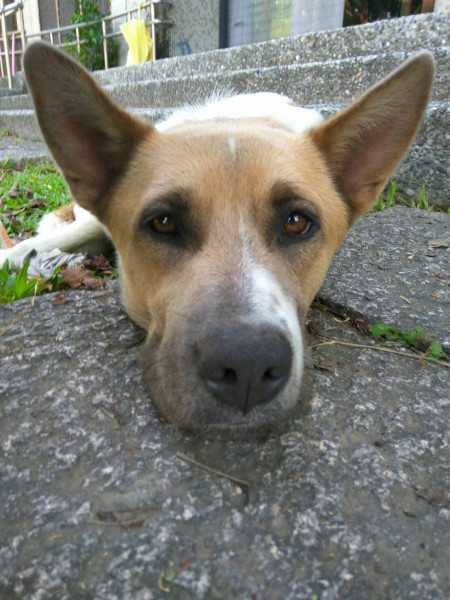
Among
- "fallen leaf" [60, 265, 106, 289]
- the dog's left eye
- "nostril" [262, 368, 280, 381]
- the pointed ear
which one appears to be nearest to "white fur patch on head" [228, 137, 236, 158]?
the dog's left eye

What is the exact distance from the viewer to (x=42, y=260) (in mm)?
3814

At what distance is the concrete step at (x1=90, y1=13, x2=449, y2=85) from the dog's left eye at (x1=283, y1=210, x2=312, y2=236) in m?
4.16

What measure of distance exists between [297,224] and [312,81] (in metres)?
4.42

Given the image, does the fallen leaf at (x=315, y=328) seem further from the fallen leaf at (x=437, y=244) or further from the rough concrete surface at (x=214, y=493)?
the fallen leaf at (x=437, y=244)

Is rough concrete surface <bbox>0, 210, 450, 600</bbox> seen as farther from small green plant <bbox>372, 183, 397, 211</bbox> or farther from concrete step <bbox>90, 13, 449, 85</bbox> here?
concrete step <bbox>90, 13, 449, 85</bbox>

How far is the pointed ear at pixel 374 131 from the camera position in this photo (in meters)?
2.54

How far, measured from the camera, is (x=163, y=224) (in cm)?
231

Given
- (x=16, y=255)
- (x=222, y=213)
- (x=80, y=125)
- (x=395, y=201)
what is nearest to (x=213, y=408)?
(x=222, y=213)

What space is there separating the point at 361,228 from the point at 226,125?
5.77 ft

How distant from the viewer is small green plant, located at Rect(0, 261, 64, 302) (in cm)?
311

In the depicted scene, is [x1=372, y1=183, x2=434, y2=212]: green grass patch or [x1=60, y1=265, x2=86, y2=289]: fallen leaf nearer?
[x1=60, y1=265, x2=86, y2=289]: fallen leaf

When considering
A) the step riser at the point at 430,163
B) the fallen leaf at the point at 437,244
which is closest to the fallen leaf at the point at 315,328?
the fallen leaf at the point at 437,244

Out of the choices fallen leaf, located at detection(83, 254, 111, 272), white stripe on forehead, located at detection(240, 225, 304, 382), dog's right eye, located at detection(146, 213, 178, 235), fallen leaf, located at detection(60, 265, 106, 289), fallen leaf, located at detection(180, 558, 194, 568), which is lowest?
fallen leaf, located at detection(83, 254, 111, 272)

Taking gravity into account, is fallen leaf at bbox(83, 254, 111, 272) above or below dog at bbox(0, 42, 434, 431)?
below
